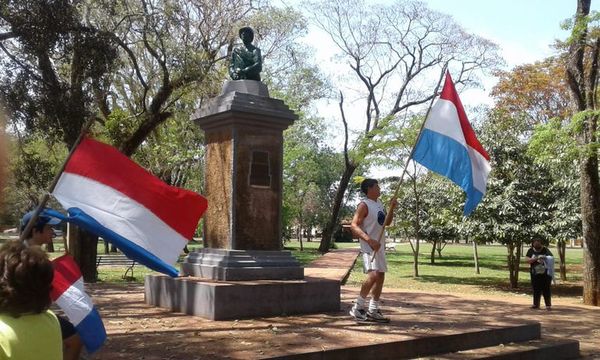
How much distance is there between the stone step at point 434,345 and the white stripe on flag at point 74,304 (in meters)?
2.26

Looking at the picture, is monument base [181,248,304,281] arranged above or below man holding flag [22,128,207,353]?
below

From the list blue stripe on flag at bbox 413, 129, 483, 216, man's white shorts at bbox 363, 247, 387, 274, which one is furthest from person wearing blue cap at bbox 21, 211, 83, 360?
blue stripe on flag at bbox 413, 129, 483, 216

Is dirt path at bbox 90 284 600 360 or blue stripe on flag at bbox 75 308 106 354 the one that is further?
dirt path at bbox 90 284 600 360

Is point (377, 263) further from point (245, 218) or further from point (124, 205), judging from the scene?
point (124, 205)

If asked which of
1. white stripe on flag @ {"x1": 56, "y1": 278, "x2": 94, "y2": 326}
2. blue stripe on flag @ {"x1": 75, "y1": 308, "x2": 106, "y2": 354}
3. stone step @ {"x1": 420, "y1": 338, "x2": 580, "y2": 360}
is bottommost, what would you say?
stone step @ {"x1": 420, "y1": 338, "x2": 580, "y2": 360}

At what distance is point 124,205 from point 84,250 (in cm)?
1389

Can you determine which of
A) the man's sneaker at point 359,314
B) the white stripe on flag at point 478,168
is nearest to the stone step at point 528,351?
the man's sneaker at point 359,314

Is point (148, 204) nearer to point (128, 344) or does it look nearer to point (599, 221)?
point (128, 344)

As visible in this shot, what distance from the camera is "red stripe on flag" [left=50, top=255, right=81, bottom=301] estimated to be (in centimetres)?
378

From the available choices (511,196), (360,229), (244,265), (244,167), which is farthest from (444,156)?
(511,196)

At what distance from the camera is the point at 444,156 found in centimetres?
780

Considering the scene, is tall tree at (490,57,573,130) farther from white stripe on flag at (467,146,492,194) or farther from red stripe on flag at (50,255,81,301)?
red stripe on flag at (50,255,81,301)

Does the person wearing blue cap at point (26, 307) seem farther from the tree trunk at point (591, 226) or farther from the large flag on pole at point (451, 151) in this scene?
the tree trunk at point (591, 226)

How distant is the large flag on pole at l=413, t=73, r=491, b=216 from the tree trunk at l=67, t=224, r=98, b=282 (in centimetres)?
1208
